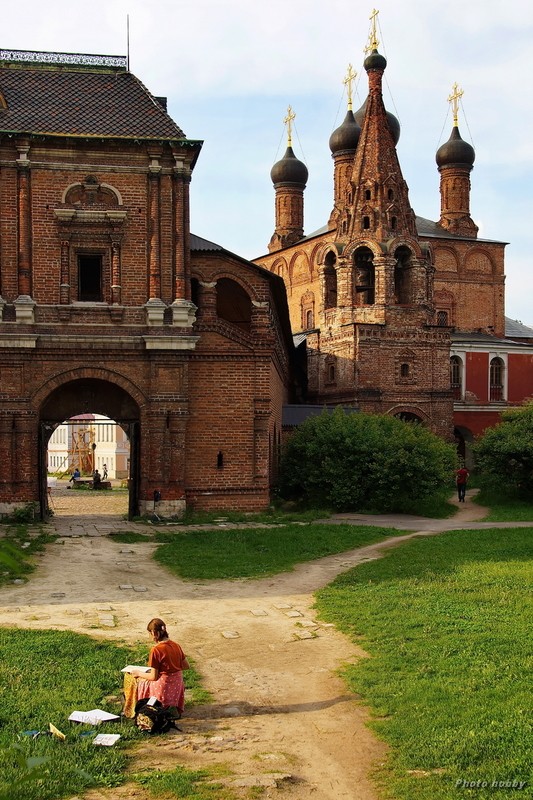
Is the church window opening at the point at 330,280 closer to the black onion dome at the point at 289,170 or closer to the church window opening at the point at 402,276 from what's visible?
the church window opening at the point at 402,276

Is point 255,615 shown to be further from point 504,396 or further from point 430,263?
point 504,396

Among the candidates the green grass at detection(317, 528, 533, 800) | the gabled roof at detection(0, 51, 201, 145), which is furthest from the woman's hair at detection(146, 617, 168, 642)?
the gabled roof at detection(0, 51, 201, 145)

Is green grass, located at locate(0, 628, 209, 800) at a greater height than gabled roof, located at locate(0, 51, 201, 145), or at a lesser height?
Result: lesser

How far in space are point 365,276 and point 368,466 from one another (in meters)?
14.4

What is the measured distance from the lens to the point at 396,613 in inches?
409

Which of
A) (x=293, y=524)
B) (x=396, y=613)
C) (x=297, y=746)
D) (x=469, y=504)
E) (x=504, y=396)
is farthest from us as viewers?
(x=504, y=396)

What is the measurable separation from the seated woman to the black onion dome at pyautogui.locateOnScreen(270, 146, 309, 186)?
44440mm

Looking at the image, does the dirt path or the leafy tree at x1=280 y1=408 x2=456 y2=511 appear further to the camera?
the leafy tree at x1=280 y1=408 x2=456 y2=511

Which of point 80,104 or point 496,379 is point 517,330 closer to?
point 496,379

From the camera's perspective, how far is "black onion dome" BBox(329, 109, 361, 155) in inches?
1689

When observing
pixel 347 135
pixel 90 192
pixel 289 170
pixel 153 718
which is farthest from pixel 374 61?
pixel 153 718

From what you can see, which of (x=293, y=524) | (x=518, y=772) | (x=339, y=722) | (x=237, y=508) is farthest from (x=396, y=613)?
(x=237, y=508)

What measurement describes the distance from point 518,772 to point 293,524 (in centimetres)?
1441

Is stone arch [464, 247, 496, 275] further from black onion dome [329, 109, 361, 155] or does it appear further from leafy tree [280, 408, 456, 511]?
leafy tree [280, 408, 456, 511]
